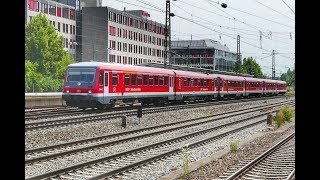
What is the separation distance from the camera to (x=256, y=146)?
15.7 meters

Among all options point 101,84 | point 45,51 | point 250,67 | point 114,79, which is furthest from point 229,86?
point 250,67

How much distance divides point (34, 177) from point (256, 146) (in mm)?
9067

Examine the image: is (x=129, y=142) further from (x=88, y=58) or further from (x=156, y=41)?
(x=156, y=41)

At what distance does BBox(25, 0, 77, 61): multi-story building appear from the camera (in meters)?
77.0

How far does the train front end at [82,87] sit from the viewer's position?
24.0 metres

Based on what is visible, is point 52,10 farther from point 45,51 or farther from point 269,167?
point 269,167

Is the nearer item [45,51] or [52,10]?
[45,51]

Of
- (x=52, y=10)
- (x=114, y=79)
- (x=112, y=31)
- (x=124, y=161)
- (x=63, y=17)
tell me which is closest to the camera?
(x=124, y=161)

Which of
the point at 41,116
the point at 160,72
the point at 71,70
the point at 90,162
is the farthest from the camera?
the point at 160,72

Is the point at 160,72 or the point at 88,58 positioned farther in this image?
the point at 88,58

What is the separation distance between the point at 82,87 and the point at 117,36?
6595 centimetres

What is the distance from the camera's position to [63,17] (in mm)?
81812
